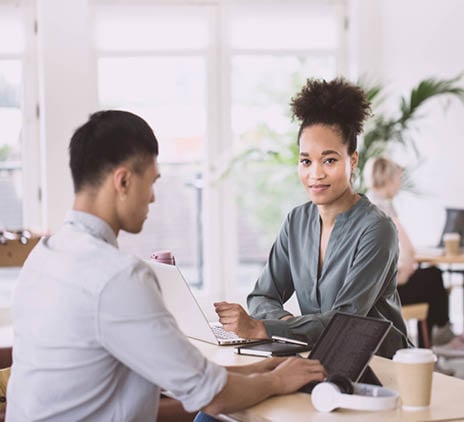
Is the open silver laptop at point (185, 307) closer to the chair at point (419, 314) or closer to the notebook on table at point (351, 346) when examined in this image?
the notebook on table at point (351, 346)

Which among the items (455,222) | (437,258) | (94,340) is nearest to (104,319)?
(94,340)

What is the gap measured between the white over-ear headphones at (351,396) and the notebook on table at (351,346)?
2.9 inches

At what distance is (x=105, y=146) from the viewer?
6.06 feet

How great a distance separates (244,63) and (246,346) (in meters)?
5.46

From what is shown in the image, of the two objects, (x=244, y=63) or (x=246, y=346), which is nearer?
(x=246, y=346)

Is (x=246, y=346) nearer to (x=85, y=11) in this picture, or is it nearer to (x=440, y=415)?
(x=440, y=415)

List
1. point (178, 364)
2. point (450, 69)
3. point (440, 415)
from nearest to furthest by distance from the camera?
point (178, 364), point (440, 415), point (450, 69)

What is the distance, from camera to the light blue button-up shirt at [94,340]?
1.75 m

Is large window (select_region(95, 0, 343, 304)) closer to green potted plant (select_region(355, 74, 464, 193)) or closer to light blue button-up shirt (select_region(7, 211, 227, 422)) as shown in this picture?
green potted plant (select_region(355, 74, 464, 193))

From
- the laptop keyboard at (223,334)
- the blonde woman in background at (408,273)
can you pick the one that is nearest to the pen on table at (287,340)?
the laptop keyboard at (223,334)

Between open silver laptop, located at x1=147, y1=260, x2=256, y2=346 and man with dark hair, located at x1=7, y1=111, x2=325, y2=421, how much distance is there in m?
0.58

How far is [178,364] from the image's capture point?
177 centimetres

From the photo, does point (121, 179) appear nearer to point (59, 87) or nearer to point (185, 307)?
point (185, 307)

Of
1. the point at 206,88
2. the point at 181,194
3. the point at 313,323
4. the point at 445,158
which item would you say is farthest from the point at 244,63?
the point at 313,323
